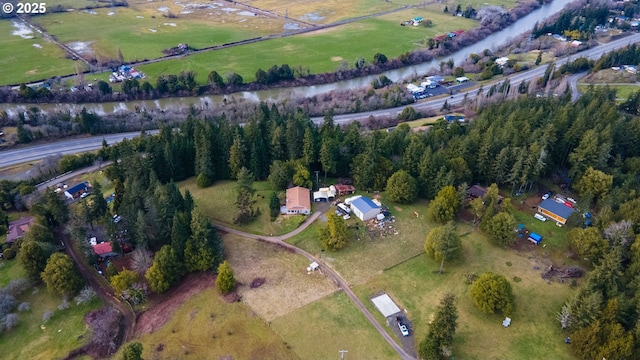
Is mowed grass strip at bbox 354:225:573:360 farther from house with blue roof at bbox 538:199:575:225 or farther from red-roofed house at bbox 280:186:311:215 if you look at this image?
red-roofed house at bbox 280:186:311:215

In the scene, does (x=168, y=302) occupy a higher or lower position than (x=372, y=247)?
lower

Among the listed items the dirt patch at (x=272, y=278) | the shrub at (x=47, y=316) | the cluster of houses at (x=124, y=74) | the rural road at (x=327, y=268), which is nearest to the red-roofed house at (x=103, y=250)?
the shrub at (x=47, y=316)

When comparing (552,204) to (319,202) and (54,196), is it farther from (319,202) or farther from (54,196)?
(54,196)

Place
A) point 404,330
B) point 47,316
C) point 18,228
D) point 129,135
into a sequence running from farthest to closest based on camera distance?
point 129,135 → point 18,228 → point 47,316 → point 404,330

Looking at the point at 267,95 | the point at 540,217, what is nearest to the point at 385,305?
the point at 540,217

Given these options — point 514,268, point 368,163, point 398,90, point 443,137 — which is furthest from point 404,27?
point 514,268

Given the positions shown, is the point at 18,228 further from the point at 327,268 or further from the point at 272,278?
the point at 327,268
